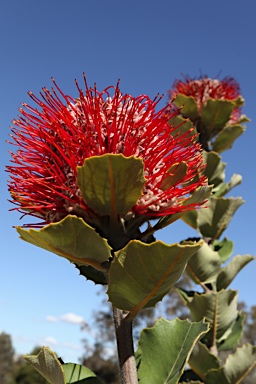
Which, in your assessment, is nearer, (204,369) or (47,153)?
(47,153)

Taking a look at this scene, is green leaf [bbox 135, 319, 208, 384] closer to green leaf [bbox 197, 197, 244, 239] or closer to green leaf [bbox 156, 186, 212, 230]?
green leaf [bbox 156, 186, 212, 230]

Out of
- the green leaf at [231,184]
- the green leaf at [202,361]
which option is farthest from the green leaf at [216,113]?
the green leaf at [202,361]

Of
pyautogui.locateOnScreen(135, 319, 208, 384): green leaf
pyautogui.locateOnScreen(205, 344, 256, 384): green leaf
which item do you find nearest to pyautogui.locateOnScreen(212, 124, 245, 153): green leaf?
pyautogui.locateOnScreen(205, 344, 256, 384): green leaf

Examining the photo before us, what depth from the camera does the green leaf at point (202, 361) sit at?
3.39 meters

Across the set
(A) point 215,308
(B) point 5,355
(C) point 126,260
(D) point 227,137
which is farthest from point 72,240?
(B) point 5,355

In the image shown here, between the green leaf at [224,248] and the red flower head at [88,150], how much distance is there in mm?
2487

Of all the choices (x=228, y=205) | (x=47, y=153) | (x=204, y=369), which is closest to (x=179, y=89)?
(x=228, y=205)

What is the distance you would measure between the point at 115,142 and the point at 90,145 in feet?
0.24

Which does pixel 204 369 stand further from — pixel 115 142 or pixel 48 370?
pixel 115 142

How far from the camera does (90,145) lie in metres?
1.44

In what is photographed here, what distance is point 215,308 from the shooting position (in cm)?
354

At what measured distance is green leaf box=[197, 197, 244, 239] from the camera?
12.6ft

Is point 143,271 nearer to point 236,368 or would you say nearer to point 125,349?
point 125,349

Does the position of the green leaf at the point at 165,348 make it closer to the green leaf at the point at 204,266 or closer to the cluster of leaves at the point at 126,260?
the cluster of leaves at the point at 126,260
